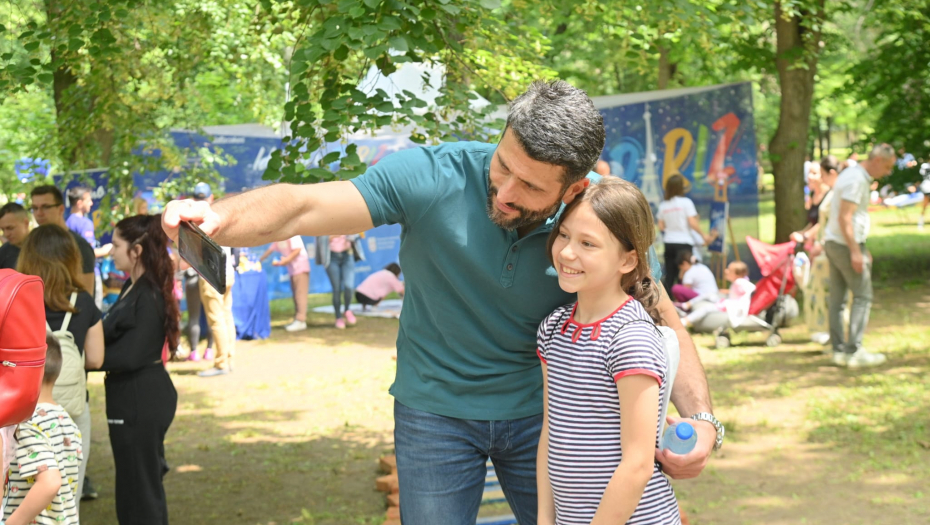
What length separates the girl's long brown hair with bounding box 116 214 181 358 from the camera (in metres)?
4.72

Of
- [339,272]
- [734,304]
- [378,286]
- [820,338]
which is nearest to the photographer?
[820,338]

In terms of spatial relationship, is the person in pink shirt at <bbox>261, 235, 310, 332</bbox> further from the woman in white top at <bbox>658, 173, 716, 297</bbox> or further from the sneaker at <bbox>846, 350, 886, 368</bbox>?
the sneaker at <bbox>846, 350, 886, 368</bbox>

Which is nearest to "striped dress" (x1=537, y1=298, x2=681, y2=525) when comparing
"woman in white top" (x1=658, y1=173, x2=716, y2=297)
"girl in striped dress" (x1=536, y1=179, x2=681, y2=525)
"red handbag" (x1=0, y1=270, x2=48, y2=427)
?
"girl in striped dress" (x1=536, y1=179, x2=681, y2=525)

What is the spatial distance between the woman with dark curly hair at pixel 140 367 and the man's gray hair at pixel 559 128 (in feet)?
9.60

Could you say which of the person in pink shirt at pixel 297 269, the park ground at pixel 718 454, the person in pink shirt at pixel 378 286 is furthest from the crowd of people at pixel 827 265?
the person in pink shirt at pixel 297 269

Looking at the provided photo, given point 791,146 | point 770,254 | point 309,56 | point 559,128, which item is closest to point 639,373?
point 559,128

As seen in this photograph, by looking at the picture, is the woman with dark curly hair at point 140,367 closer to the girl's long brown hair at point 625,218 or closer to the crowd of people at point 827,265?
the girl's long brown hair at point 625,218

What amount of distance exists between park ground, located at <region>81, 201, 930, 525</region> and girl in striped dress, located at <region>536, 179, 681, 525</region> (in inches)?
129

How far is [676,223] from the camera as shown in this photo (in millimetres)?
11398

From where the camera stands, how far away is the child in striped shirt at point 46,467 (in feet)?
10.7

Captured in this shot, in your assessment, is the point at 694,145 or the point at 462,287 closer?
the point at 462,287

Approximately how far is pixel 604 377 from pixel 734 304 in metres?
8.44

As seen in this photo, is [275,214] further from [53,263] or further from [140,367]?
[140,367]

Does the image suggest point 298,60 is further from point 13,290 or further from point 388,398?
point 388,398
